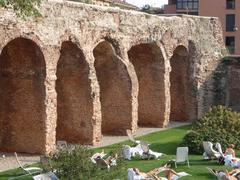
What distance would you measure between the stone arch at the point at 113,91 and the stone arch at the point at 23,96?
17.8 feet

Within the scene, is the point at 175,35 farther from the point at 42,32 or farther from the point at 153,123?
the point at 42,32

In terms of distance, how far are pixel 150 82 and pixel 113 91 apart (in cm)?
358

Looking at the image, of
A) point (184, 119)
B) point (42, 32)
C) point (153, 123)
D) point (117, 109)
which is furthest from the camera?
point (184, 119)

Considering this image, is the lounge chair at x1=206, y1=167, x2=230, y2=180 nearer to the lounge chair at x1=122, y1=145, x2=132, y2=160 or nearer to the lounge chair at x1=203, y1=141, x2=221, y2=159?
the lounge chair at x1=203, y1=141, x2=221, y2=159

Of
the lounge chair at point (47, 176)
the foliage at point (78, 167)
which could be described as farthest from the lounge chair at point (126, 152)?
the lounge chair at point (47, 176)

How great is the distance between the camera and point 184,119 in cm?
3269

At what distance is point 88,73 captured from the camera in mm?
23797

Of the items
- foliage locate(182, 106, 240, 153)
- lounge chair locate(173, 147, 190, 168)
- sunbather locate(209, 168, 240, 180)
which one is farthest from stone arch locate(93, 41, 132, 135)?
sunbather locate(209, 168, 240, 180)

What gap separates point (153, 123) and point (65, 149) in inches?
584

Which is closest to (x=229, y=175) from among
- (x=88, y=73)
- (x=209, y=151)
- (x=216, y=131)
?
(x=209, y=151)

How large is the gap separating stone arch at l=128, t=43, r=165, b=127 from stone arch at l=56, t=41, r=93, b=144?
249 inches

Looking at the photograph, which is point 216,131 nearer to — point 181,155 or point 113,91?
point 181,155

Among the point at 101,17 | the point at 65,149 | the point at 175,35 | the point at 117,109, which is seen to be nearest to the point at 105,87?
the point at 117,109

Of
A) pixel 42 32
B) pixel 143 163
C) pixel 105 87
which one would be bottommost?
pixel 143 163
